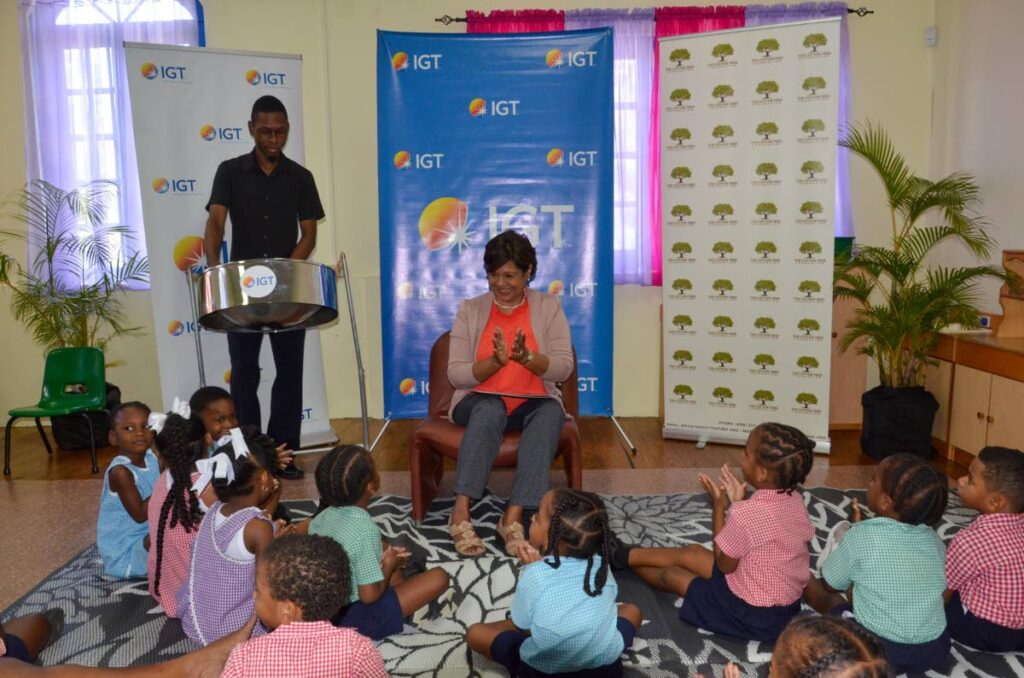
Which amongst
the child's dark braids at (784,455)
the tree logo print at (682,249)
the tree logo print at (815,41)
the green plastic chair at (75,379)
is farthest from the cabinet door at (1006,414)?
the green plastic chair at (75,379)

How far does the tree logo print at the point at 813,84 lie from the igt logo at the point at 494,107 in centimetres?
163

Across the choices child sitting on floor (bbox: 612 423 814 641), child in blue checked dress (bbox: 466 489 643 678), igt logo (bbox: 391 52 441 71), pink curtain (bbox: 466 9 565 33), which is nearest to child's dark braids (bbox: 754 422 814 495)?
child sitting on floor (bbox: 612 423 814 641)

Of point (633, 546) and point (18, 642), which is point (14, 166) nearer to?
point (18, 642)

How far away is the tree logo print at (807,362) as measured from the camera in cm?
441

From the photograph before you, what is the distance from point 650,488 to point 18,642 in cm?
261

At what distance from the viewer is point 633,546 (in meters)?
2.99

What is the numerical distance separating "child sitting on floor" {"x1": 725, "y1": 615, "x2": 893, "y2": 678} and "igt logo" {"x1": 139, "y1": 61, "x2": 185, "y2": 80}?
13.8 feet

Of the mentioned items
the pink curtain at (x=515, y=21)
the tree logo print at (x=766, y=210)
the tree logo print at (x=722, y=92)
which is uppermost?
the pink curtain at (x=515, y=21)

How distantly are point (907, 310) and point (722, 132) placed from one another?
4.53ft

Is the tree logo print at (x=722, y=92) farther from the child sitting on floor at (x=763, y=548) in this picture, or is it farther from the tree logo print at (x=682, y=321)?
the child sitting on floor at (x=763, y=548)

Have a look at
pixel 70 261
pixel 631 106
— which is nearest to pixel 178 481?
pixel 70 261

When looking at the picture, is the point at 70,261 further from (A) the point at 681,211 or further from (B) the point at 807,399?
(B) the point at 807,399

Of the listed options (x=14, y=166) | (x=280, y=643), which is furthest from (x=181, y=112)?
(x=280, y=643)

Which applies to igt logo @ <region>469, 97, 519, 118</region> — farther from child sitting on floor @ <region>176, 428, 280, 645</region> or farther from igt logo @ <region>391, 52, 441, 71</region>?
child sitting on floor @ <region>176, 428, 280, 645</region>
